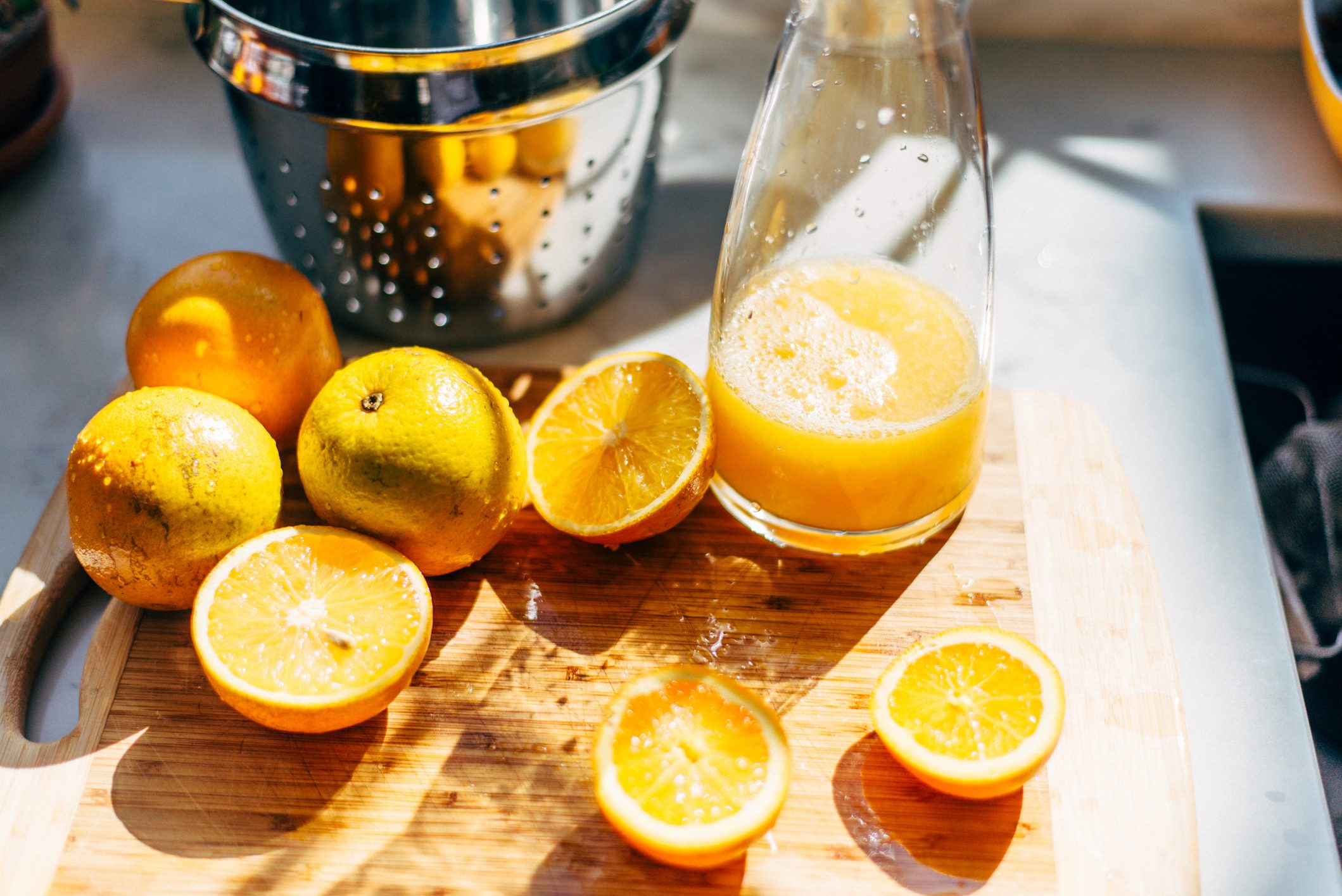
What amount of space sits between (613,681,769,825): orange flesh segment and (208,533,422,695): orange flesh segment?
0.59 ft

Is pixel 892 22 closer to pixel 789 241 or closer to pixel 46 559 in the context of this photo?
pixel 789 241

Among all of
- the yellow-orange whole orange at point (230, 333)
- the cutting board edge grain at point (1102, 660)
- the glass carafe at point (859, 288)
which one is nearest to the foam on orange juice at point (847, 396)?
the glass carafe at point (859, 288)

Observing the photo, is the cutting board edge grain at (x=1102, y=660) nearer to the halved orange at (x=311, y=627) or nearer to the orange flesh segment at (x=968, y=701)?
the orange flesh segment at (x=968, y=701)

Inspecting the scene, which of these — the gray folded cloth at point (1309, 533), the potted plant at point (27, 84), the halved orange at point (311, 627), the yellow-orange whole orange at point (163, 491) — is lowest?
the gray folded cloth at point (1309, 533)

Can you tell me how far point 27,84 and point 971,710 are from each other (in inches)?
48.0

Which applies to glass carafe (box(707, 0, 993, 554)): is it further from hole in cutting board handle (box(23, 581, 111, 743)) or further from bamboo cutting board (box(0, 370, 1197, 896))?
hole in cutting board handle (box(23, 581, 111, 743))

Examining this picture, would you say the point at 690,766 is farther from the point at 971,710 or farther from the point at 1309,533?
the point at 1309,533

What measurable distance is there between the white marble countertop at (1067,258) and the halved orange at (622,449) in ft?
0.64

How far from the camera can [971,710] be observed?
0.78 m

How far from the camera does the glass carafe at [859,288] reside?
2.81ft

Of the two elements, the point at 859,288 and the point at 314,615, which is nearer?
the point at 314,615

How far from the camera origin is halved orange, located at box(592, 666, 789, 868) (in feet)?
2.31

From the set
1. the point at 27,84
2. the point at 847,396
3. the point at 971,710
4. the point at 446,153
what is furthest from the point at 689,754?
the point at 27,84

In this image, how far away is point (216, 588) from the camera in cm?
79
